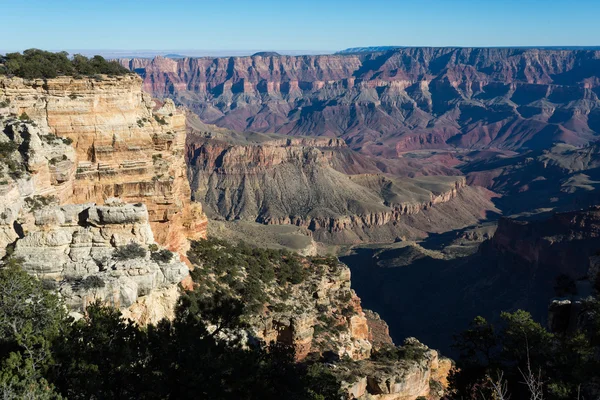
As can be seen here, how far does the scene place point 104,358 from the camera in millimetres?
18312

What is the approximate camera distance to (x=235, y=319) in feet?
80.6

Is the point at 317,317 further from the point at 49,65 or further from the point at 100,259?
the point at 49,65

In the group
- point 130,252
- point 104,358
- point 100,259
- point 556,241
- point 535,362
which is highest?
point 130,252

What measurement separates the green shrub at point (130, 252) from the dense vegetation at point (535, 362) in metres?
14.7

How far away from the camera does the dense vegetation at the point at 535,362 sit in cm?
2041

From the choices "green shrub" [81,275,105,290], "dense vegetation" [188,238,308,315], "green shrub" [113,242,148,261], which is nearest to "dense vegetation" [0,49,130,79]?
"green shrub" [113,242,148,261]

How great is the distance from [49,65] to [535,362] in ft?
91.8

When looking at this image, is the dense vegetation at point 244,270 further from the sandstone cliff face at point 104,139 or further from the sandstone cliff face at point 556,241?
the sandstone cliff face at point 556,241

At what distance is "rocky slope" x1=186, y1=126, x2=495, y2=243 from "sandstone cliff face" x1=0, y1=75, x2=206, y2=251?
91.3 metres

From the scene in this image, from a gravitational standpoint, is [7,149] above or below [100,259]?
above

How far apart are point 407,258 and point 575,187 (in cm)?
→ 9660

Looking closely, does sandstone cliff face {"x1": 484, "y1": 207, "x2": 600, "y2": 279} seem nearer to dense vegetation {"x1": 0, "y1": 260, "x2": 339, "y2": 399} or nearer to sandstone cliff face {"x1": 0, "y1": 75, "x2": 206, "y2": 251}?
→ sandstone cliff face {"x1": 0, "y1": 75, "x2": 206, "y2": 251}

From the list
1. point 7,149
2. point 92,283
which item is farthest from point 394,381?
point 7,149

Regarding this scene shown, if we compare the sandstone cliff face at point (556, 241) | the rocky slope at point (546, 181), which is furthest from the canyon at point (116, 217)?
the rocky slope at point (546, 181)
